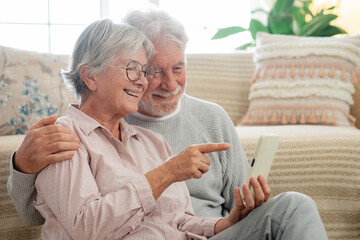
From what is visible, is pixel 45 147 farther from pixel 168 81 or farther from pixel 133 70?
pixel 168 81

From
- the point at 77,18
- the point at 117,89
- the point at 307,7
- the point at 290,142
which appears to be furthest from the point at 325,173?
the point at 77,18

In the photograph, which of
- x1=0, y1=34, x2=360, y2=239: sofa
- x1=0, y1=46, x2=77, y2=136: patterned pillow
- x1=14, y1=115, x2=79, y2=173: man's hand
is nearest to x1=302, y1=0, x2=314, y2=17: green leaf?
x1=0, y1=34, x2=360, y2=239: sofa

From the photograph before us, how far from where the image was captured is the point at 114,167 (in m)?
1.18

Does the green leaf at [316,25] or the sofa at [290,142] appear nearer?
the sofa at [290,142]

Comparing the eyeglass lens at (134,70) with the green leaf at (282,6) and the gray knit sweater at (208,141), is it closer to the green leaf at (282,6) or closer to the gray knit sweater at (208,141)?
the gray knit sweater at (208,141)

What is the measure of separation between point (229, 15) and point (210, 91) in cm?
160

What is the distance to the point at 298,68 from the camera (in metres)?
2.42

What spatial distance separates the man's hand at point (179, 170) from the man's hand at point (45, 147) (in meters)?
0.19

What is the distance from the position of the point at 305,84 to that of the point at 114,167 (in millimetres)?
1445

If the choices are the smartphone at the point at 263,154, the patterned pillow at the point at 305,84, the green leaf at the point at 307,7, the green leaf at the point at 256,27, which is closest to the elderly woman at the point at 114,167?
the smartphone at the point at 263,154

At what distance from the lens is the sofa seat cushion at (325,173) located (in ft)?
6.33

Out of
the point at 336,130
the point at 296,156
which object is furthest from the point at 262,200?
the point at 336,130

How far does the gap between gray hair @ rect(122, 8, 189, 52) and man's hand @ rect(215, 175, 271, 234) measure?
52 cm

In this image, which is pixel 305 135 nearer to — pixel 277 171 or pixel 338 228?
pixel 277 171
